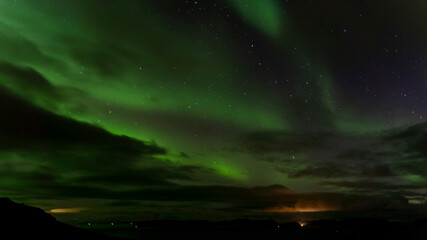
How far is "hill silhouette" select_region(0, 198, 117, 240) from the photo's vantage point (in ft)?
152

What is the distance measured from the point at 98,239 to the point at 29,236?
34.3 ft

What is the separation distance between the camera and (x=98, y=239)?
54.3 meters

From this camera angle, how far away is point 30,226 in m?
51.8

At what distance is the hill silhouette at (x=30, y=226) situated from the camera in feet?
152

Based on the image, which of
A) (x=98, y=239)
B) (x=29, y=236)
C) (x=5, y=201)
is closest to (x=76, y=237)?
(x=98, y=239)

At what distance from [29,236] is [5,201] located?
1504cm

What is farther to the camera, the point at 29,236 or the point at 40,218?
the point at 40,218

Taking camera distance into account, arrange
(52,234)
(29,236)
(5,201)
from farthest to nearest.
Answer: (5,201)
(52,234)
(29,236)

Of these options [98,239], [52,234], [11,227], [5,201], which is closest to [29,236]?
[11,227]

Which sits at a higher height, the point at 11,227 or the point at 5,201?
the point at 5,201

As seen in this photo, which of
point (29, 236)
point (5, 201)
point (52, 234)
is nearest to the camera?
point (29, 236)

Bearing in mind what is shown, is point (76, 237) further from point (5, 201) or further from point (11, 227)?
point (5, 201)

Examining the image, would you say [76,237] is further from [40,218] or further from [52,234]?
[40,218]

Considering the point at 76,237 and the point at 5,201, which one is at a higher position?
the point at 5,201
